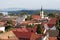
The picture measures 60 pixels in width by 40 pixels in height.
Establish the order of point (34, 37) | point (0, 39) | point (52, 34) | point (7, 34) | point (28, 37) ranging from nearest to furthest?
1. point (0, 39)
2. point (7, 34)
3. point (34, 37)
4. point (28, 37)
5. point (52, 34)

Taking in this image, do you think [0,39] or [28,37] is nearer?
[0,39]

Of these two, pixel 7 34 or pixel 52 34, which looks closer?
pixel 7 34

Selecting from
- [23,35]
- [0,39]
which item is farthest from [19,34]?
[0,39]

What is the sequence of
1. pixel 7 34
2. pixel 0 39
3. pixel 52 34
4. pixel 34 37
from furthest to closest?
pixel 52 34 < pixel 34 37 < pixel 7 34 < pixel 0 39

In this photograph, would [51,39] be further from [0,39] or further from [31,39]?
[0,39]

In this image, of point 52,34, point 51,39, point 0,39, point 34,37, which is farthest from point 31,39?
point 0,39

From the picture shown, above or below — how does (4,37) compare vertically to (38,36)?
above

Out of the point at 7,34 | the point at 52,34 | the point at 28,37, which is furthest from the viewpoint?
the point at 52,34

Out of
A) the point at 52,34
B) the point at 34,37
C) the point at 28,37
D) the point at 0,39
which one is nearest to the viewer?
the point at 0,39

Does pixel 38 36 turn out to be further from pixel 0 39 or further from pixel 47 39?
pixel 0 39
